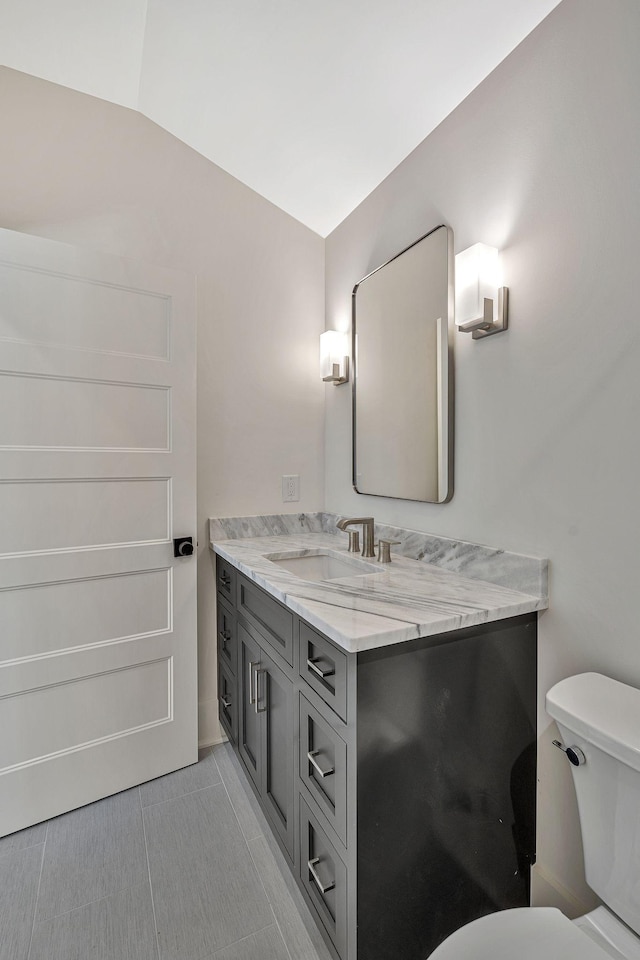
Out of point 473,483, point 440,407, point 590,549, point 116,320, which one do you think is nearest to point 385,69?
point 440,407

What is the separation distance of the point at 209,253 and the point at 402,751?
2.03 m

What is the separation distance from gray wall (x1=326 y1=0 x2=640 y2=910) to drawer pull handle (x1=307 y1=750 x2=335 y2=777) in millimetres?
612

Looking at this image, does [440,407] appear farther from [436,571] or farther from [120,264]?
[120,264]

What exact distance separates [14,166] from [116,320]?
2.18ft

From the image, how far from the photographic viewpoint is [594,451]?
3.70 ft

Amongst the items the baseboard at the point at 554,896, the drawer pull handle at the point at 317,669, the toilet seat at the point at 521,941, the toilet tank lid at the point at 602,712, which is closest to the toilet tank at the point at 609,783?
the toilet tank lid at the point at 602,712

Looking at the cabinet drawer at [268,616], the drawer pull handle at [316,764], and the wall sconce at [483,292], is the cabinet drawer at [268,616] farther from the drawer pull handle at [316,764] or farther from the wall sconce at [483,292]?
the wall sconce at [483,292]

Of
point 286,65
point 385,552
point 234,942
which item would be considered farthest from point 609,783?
point 286,65


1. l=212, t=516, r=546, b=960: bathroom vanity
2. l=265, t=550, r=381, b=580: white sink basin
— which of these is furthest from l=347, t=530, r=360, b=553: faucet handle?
l=212, t=516, r=546, b=960: bathroom vanity

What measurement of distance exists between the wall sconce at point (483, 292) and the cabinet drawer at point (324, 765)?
1158 millimetres

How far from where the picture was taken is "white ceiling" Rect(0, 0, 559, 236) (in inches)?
52.4

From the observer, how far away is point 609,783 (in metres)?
0.90

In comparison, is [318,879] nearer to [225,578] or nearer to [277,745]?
[277,745]

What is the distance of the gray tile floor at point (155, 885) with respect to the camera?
3.95 ft
